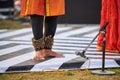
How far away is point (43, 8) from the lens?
5277 millimetres

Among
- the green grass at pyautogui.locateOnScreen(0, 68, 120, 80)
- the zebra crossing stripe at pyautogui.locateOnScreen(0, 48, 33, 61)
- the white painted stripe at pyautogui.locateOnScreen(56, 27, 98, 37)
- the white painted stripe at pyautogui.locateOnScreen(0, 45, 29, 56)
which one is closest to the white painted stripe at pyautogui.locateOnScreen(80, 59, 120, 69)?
the green grass at pyautogui.locateOnScreen(0, 68, 120, 80)

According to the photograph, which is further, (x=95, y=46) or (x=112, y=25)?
(x=95, y=46)

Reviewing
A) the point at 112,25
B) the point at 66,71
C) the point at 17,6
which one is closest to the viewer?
the point at 66,71

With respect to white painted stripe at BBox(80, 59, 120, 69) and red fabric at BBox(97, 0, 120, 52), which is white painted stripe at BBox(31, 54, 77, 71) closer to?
white painted stripe at BBox(80, 59, 120, 69)

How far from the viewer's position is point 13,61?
5.25m

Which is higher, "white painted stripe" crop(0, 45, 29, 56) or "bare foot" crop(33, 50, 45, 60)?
"bare foot" crop(33, 50, 45, 60)

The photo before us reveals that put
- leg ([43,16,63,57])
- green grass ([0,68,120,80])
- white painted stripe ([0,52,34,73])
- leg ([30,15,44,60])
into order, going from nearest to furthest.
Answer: green grass ([0,68,120,80]), white painted stripe ([0,52,34,73]), leg ([30,15,44,60]), leg ([43,16,63,57])

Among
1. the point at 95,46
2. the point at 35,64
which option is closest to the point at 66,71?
the point at 35,64

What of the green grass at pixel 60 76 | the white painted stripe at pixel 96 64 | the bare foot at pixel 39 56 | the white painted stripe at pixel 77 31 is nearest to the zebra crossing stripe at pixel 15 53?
the bare foot at pixel 39 56

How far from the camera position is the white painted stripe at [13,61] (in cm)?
493

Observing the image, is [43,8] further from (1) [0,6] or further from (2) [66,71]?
(1) [0,6]

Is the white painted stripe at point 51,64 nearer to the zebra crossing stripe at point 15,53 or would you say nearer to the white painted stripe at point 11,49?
the zebra crossing stripe at point 15,53

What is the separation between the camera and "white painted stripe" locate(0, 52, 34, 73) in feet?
16.2

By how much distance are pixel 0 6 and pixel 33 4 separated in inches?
335
